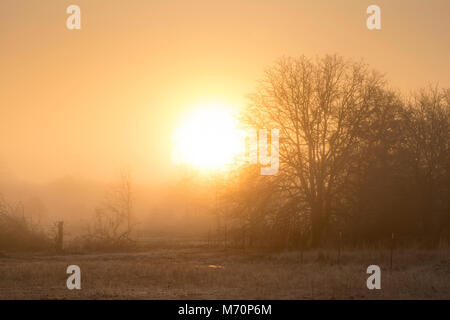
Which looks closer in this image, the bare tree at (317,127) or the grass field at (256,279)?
the grass field at (256,279)

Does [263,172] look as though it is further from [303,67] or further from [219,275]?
[219,275]

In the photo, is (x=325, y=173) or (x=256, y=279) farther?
(x=325, y=173)

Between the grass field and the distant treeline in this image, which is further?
the distant treeline

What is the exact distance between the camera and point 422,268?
2478 cm

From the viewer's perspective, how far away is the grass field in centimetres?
1889

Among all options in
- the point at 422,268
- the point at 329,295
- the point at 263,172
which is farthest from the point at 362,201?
the point at 329,295

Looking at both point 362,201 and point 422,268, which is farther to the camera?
point 362,201

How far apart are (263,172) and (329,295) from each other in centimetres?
1943

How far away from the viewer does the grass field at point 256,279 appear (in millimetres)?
18891

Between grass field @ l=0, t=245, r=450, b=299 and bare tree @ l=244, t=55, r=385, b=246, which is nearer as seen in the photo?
grass field @ l=0, t=245, r=450, b=299

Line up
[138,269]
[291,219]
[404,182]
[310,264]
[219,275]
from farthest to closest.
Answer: [404,182], [291,219], [310,264], [138,269], [219,275]

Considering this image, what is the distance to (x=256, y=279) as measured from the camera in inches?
886

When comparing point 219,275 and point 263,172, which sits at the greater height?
point 263,172

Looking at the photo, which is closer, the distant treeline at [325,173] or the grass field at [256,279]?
the grass field at [256,279]
